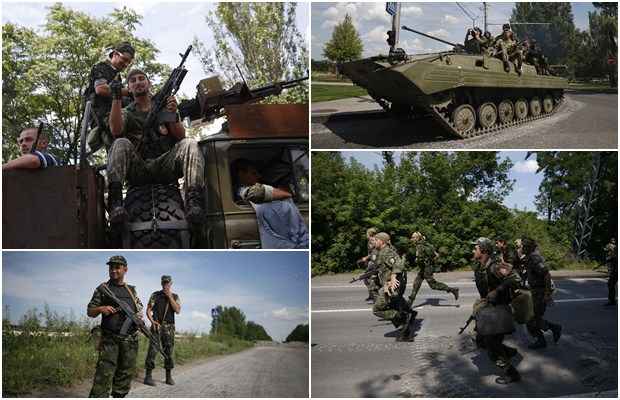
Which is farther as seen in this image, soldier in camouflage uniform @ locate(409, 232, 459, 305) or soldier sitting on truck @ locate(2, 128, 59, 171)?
soldier in camouflage uniform @ locate(409, 232, 459, 305)

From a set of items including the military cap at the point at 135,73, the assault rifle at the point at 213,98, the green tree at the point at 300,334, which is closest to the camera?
the military cap at the point at 135,73

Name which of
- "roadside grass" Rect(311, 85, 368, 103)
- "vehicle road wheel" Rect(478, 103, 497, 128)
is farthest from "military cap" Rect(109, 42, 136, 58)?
"vehicle road wheel" Rect(478, 103, 497, 128)

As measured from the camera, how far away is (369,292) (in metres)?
6.03

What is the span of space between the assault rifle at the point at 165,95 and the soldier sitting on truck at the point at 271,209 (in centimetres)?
80

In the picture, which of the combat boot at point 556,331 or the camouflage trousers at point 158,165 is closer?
the camouflage trousers at point 158,165

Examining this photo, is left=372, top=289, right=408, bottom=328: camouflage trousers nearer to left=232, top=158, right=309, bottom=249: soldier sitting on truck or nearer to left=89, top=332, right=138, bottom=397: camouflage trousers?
left=232, top=158, right=309, bottom=249: soldier sitting on truck

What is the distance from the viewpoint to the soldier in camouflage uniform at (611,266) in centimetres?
595

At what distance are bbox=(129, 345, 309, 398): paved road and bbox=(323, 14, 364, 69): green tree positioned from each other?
2.85 meters

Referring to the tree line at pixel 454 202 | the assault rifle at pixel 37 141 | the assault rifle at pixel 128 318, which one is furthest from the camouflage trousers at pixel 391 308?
the assault rifle at pixel 37 141

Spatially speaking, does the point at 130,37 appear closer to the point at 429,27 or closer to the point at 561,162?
the point at 429,27

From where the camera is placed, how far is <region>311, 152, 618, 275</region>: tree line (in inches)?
233

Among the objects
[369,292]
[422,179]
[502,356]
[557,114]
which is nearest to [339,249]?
[369,292]

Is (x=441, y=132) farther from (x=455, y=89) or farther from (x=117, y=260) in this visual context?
(x=117, y=260)

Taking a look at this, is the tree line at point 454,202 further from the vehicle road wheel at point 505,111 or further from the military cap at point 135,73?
the military cap at point 135,73
